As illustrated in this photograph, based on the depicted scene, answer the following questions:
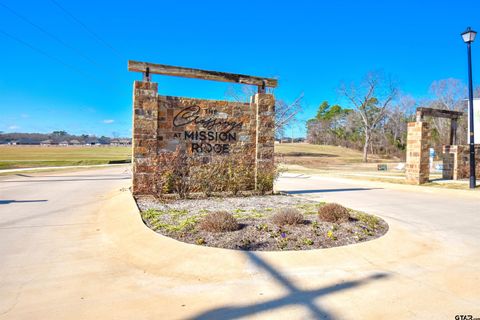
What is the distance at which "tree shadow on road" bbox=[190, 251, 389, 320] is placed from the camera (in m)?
3.35

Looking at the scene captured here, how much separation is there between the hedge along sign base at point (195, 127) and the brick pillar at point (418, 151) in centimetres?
825

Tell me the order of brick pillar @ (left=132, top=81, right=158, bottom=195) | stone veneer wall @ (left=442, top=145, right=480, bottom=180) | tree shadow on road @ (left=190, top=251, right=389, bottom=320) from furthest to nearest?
1. stone veneer wall @ (left=442, top=145, right=480, bottom=180)
2. brick pillar @ (left=132, top=81, right=158, bottom=195)
3. tree shadow on road @ (left=190, top=251, right=389, bottom=320)

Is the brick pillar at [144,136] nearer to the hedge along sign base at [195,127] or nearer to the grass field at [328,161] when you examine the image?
the hedge along sign base at [195,127]

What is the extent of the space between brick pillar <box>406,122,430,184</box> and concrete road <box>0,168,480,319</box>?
917cm

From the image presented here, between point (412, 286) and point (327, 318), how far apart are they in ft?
4.85

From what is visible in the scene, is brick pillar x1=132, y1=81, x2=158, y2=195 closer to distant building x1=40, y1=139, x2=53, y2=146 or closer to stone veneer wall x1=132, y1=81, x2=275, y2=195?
stone veneer wall x1=132, y1=81, x2=275, y2=195

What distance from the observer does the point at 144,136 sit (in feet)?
31.7

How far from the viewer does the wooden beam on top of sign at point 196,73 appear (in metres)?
9.77

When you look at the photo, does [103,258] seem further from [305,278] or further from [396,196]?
[396,196]

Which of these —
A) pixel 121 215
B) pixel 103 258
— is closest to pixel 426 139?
pixel 121 215

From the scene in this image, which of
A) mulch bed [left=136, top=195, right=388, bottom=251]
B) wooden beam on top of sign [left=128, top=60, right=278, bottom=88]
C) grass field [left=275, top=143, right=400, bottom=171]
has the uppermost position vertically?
wooden beam on top of sign [left=128, top=60, right=278, bottom=88]

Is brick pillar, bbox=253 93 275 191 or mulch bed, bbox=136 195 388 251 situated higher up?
brick pillar, bbox=253 93 275 191

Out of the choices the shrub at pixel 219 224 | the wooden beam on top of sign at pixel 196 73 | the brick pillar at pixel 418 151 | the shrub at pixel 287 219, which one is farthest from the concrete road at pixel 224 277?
the brick pillar at pixel 418 151

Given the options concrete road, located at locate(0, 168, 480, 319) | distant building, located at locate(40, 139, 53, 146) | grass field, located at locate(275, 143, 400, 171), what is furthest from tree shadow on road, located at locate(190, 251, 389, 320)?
distant building, located at locate(40, 139, 53, 146)
